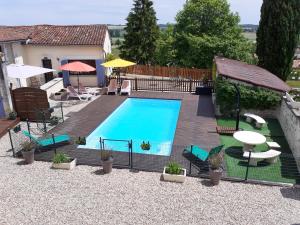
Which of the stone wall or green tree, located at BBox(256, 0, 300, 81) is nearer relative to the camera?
the stone wall

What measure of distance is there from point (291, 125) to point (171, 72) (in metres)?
19.0

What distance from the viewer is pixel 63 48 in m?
25.4

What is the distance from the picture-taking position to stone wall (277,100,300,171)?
41.6 ft

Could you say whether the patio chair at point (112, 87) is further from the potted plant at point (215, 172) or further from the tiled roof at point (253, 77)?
the potted plant at point (215, 172)

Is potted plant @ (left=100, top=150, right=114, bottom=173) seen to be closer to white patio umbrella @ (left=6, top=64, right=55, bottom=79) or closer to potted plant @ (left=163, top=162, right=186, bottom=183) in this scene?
potted plant @ (left=163, top=162, right=186, bottom=183)

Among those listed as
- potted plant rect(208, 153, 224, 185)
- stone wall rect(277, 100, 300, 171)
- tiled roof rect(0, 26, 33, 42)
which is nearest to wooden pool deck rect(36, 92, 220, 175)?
potted plant rect(208, 153, 224, 185)

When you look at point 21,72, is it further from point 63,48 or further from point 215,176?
point 215,176

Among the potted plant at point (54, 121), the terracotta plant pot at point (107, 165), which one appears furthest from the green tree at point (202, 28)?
the terracotta plant pot at point (107, 165)

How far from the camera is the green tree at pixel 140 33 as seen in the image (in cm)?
4178

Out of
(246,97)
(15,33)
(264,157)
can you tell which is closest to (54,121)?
(264,157)

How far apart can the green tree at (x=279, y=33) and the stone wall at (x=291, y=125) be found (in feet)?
26.8

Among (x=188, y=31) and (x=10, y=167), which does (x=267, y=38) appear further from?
(x=10, y=167)

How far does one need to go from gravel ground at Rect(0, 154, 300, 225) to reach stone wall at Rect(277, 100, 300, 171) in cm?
320

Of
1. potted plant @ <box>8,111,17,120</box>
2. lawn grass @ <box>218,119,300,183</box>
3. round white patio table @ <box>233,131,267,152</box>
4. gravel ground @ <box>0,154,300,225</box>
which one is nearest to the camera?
gravel ground @ <box>0,154,300,225</box>
